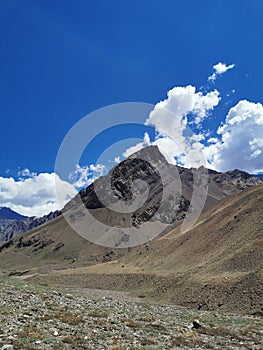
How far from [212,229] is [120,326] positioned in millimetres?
58944

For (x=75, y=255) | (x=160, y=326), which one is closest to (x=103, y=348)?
(x=160, y=326)

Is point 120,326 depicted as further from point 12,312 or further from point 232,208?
point 232,208

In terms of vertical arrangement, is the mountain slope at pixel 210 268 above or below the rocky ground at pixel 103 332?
above

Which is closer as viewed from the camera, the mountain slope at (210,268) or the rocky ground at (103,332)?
the rocky ground at (103,332)

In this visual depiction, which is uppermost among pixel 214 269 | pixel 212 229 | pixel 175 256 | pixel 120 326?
pixel 212 229

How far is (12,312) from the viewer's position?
78.0 feet

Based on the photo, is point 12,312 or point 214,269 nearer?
point 12,312

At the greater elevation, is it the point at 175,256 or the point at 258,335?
the point at 175,256

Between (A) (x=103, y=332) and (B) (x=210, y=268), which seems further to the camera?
(B) (x=210, y=268)

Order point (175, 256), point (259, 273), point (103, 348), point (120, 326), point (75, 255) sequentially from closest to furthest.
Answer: point (103, 348), point (120, 326), point (259, 273), point (175, 256), point (75, 255)

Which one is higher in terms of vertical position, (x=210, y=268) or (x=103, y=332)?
(x=210, y=268)

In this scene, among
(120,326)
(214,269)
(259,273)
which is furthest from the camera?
(214,269)

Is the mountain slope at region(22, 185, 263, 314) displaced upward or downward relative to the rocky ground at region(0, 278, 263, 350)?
upward

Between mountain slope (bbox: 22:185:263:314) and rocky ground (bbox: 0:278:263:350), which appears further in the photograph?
mountain slope (bbox: 22:185:263:314)
